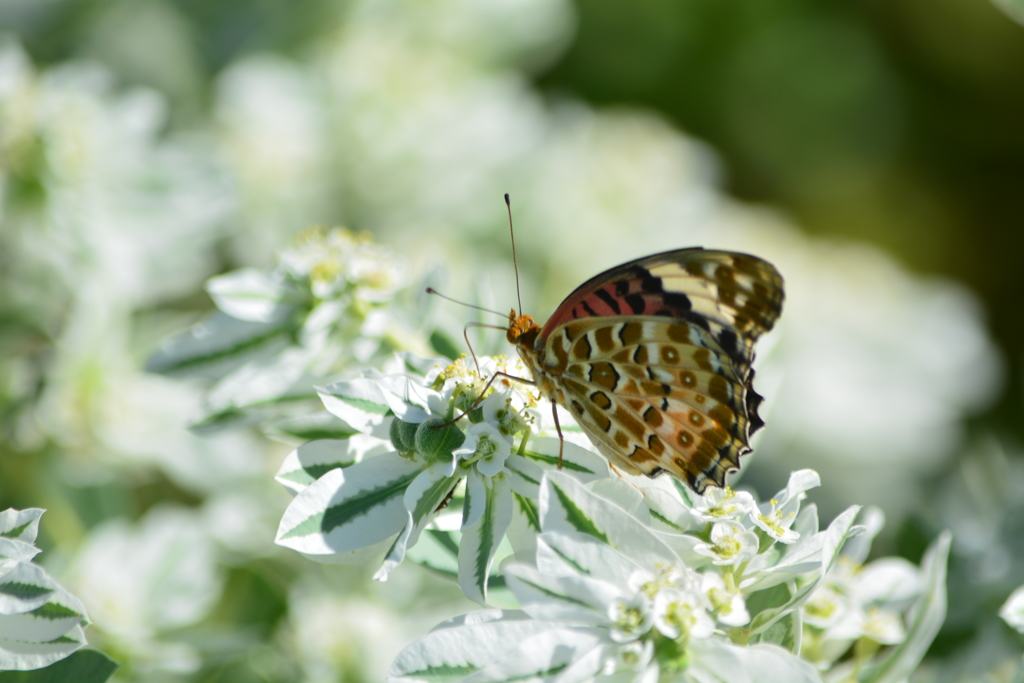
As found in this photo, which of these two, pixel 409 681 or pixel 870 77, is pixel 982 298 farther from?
pixel 409 681

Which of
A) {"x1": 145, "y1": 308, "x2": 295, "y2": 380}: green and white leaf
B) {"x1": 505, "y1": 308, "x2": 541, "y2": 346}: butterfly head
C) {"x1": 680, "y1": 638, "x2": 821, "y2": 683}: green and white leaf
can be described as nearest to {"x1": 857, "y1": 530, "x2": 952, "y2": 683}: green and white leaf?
{"x1": 680, "y1": 638, "x2": 821, "y2": 683}: green and white leaf

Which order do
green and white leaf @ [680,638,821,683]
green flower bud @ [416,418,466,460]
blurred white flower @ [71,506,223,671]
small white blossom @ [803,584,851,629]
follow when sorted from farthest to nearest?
blurred white flower @ [71,506,223,671] < small white blossom @ [803,584,851,629] < green flower bud @ [416,418,466,460] < green and white leaf @ [680,638,821,683]

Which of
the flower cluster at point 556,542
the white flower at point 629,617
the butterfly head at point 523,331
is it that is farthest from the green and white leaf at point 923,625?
the butterfly head at point 523,331

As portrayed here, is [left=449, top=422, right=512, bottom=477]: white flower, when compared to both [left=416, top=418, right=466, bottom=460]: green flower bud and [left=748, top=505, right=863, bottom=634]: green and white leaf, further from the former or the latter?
[left=748, top=505, right=863, bottom=634]: green and white leaf

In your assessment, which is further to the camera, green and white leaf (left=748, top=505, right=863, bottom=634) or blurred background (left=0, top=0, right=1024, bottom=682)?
blurred background (left=0, top=0, right=1024, bottom=682)

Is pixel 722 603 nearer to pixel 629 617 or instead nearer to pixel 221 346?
pixel 629 617

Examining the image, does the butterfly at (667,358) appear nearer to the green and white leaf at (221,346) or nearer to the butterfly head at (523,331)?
the butterfly head at (523,331)

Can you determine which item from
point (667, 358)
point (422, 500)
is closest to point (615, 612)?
point (422, 500)
